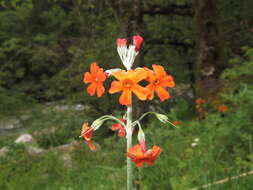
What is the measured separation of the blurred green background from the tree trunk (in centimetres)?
2

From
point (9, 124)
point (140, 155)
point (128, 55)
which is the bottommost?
point (9, 124)

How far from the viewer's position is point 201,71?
257 inches

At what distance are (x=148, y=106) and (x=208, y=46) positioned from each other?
1708 millimetres

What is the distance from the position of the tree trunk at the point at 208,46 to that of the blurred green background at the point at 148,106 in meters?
0.02

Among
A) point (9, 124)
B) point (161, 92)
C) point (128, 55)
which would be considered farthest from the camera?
point (9, 124)

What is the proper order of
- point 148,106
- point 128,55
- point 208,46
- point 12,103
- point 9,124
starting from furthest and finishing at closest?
point 9,124 → point 12,103 → point 208,46 → point 148,106 → point 128,55

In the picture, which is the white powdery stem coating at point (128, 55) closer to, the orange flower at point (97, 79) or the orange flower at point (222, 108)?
the orange flower at point (97, 79)

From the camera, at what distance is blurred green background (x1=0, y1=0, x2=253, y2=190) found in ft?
10.7

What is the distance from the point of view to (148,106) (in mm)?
6223

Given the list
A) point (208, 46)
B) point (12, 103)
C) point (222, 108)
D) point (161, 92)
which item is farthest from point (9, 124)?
point (161, 92)

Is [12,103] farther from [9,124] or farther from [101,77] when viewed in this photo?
[101,77]

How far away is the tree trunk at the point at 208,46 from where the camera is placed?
6.45 m

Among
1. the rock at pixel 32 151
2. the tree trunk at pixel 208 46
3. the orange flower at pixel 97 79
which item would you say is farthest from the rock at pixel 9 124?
the orange flower at pixel 97 79

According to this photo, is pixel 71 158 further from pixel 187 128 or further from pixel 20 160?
pixel 187 128
